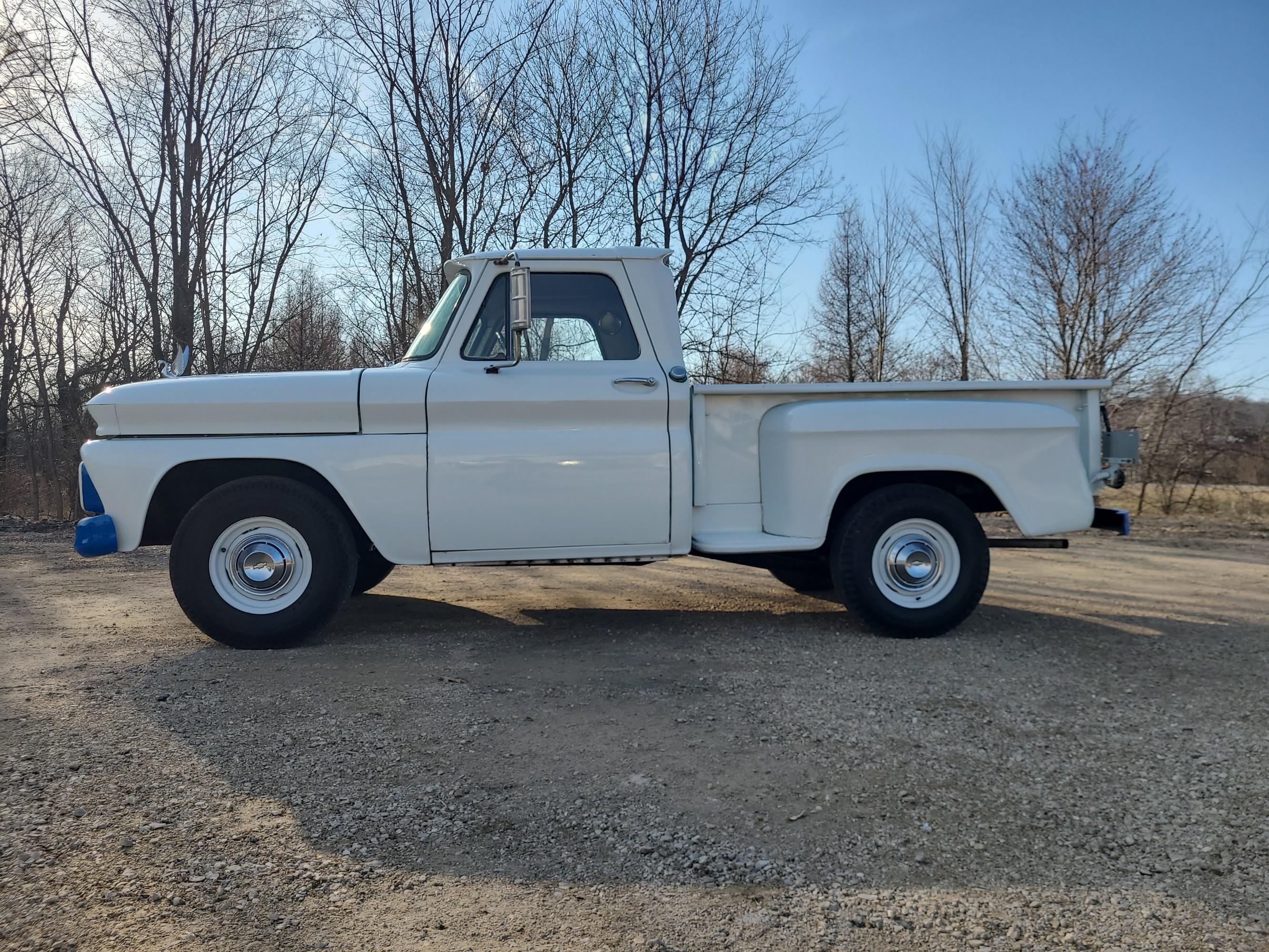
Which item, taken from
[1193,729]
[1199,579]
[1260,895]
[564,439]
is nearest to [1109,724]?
[1193,729]

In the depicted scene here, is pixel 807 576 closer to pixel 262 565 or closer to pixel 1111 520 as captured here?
pixel 1111 520

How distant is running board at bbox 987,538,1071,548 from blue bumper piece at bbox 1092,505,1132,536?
0.21 meters

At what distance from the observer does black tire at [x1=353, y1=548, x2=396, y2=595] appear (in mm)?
6000

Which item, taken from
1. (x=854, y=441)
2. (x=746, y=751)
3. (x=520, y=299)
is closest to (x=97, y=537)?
(x=520, y=299)

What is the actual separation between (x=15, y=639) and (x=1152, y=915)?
18.9 feet

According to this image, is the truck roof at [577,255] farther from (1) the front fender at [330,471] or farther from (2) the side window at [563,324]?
(1) the front fender at [330,471]

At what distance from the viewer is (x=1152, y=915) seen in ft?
7.14

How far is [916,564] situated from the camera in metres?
5.07

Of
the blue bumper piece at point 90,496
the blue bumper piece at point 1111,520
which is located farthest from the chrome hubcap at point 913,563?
the blue bumper piece at point 90,496

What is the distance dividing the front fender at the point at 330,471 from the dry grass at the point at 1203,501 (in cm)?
1199

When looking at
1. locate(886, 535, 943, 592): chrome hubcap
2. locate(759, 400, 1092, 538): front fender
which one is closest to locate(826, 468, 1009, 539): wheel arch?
locate(759, 400, 1092, 538): front fender

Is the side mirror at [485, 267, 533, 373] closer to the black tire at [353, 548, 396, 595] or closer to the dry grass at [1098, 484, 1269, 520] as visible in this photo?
the black tire at [353, 548, 396, 595]

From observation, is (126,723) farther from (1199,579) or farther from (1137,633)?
(1199,579)

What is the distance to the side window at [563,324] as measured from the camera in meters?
4.90
